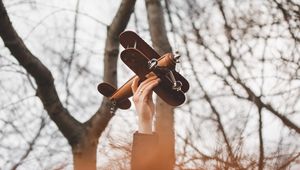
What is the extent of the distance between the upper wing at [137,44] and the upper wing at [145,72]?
0.26ft

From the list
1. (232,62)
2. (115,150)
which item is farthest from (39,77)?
(232,62)

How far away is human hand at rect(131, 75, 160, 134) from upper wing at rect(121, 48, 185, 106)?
0.09 ft

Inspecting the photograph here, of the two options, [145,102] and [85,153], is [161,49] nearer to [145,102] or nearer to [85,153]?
[85,153]

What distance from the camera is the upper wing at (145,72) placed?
1689 millimetres

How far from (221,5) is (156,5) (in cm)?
173

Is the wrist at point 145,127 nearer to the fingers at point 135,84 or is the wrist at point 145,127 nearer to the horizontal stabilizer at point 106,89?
the fingers at point 135,84

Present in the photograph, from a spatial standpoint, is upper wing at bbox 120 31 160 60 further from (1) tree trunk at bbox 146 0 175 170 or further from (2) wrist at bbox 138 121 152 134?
(1) tree trunk at bbox 146 0 175 170

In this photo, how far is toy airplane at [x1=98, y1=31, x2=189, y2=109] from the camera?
1.68 metres

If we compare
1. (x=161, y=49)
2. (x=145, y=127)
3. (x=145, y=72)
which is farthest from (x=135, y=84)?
(x=161, y=49)

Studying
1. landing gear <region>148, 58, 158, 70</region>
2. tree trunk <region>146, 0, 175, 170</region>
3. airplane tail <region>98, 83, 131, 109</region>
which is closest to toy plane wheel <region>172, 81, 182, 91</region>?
landing gear <region>148, 58, 158, 70</region>

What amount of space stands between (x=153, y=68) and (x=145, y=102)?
128 millimetres

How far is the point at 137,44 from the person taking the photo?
70.6 inches

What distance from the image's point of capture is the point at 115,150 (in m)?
2.16

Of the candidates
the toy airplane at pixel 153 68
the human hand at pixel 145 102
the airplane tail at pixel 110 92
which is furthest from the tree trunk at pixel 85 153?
the human hand at pixel 145 102
